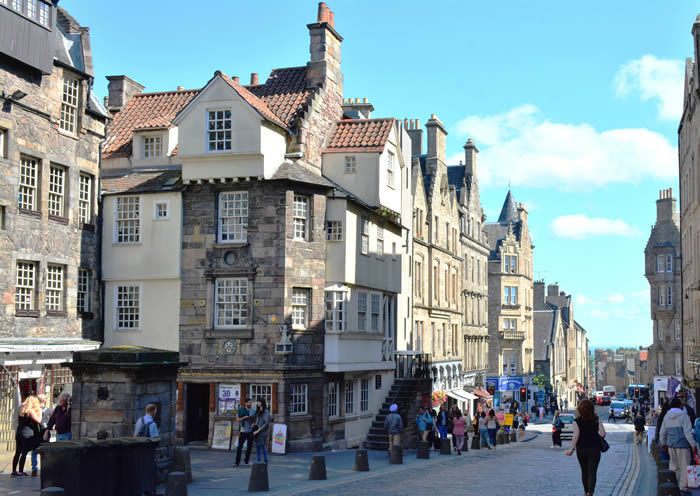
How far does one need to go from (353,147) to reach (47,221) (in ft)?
36.0

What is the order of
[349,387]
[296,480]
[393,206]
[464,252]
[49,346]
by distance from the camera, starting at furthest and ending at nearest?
[464,252]
[393,206]
[349,387]
[49,346]
[296,480]

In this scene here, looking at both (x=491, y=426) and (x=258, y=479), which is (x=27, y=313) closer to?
(x=258, y=479)

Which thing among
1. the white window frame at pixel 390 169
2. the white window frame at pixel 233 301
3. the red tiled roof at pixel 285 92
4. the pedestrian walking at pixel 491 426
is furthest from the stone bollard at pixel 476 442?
the red tiled roof at pixel 285 92

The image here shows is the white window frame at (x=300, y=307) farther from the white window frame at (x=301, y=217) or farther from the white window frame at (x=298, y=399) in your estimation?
the white window frame at (x=298, y=399)

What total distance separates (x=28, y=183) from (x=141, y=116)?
8.20 m

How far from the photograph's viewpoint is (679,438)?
1582 centimetres

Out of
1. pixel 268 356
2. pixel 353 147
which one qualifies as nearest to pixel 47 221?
pixel 268 356

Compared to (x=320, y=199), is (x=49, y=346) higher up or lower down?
lower down

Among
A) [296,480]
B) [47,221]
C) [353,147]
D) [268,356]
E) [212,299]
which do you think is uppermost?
[353,147]

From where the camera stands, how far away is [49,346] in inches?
956

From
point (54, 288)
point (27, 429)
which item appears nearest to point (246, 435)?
point (27, 429)

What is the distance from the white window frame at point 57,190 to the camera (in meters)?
26.4

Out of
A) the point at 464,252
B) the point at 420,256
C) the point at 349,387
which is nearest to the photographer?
the point at 349,387

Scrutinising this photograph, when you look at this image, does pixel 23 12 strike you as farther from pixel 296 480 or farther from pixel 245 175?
pixel 296 480
